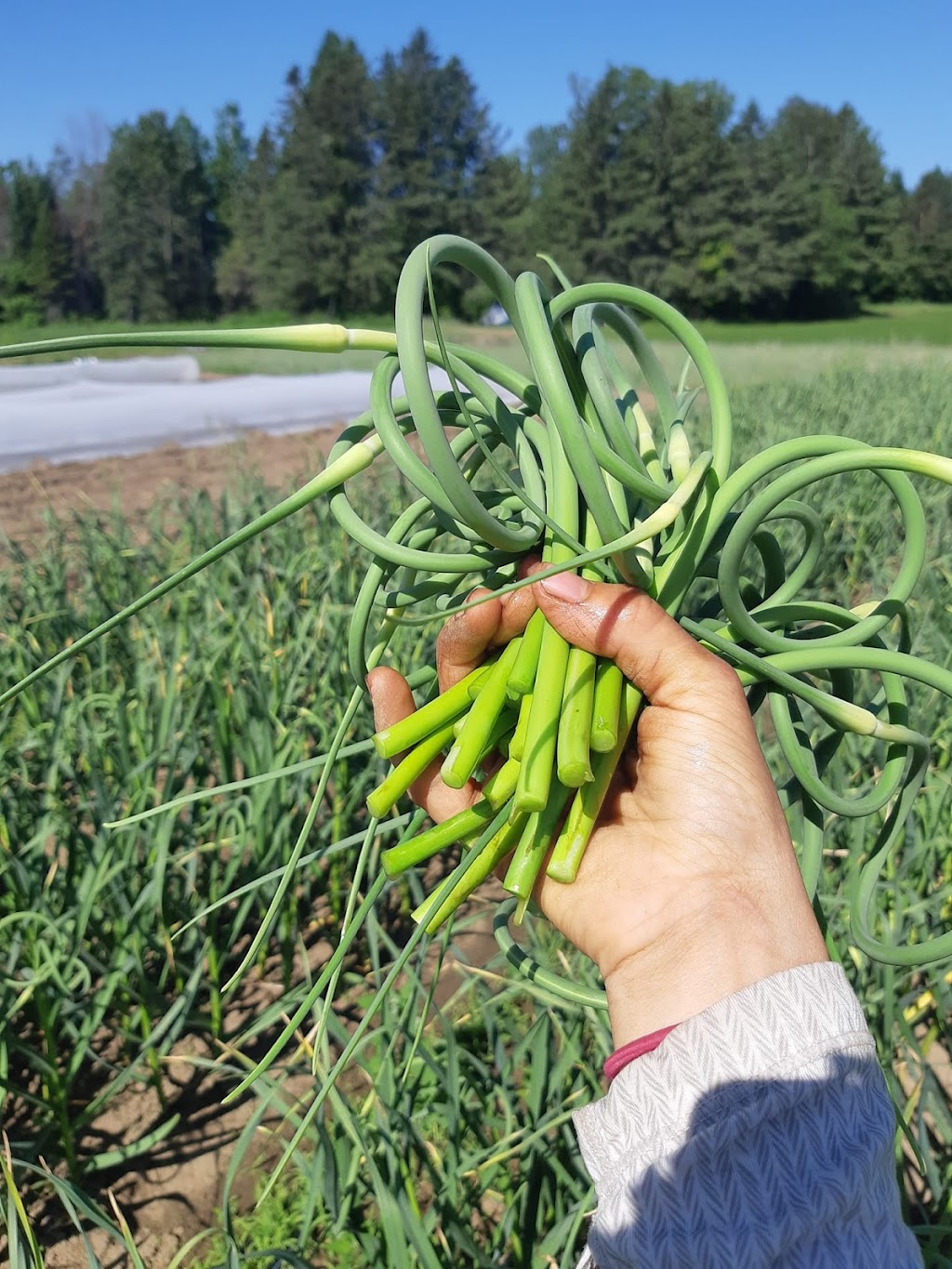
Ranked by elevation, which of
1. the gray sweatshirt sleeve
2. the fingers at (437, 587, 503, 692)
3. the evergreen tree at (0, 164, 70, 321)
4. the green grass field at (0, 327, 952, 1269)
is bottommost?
the green grass field at (0, 327, 952, 1269)

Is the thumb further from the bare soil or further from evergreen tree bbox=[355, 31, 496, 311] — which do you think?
evergreen tree bbox=[355, 31, 496, 311]

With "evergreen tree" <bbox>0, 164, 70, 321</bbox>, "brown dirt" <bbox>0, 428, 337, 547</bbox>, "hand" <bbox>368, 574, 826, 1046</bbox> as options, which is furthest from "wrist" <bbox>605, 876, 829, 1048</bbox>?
"evergreen tree" <bbox>0, 164, 70, 321</bbox>

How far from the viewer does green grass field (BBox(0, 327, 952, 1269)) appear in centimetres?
99

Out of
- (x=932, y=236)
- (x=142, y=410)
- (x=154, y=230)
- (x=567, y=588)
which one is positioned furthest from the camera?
(x=932, y=236)

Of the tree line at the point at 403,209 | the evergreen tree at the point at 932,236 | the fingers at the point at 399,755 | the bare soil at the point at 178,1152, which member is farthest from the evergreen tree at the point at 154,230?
the fingers at the point at 399,755

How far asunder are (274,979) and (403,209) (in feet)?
103

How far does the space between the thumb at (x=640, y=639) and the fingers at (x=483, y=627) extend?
4 centimetres

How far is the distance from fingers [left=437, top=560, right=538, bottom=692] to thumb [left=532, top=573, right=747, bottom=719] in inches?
1.6

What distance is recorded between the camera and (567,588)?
667mm

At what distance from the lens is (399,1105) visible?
105 centimetres

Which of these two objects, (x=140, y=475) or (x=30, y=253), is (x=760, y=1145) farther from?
(x=30, y=253)

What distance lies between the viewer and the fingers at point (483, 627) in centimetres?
73

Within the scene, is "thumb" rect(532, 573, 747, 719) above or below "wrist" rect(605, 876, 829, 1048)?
above

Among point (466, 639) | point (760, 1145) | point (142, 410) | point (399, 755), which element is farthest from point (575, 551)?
point (142, 410)
